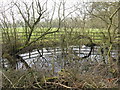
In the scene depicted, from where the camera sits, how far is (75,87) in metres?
0.86

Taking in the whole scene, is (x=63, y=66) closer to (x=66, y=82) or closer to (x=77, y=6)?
(x=66, y=82)

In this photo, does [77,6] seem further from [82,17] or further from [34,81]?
[34,81]

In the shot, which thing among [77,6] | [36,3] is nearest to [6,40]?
[36,3]

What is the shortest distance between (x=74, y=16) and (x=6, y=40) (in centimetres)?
62

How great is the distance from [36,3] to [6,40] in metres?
0.41

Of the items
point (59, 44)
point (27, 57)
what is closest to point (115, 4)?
point (59, 44)

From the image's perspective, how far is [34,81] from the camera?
2.97 feet

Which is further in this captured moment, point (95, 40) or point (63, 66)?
point (95, 40)

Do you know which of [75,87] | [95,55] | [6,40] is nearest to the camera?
[75,87]

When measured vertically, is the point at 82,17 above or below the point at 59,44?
above

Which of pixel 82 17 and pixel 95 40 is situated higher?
pixel 82 17

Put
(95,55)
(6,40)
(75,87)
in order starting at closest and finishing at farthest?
(75,87), (6,40), (95,55)

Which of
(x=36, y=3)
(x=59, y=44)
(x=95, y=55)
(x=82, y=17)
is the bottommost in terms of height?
(x=95, y=55)

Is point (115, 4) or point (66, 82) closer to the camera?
point (66, 82)
